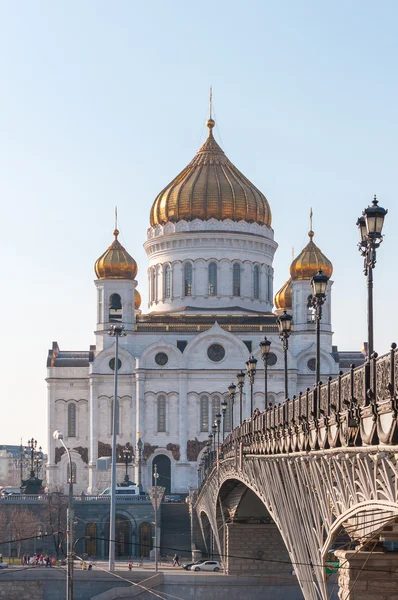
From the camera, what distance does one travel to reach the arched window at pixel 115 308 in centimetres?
9731

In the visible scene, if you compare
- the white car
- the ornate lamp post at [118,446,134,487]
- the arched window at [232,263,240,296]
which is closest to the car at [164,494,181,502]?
the ornate lamp post at [118,446,134,487]

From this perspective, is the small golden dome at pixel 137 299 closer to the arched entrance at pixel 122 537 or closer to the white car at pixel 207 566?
the arched entrance at pixel 122 537

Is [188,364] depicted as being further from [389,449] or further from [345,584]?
[389,449]

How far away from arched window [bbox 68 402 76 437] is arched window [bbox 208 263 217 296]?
40.1 ft

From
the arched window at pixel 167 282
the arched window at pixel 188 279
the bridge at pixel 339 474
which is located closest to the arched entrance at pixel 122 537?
the arched window at pixel 188 279

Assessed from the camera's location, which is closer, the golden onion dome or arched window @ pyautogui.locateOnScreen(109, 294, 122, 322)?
the golden onion dome

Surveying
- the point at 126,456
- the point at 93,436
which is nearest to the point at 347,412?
the point at 126,456

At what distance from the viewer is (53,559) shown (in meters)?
68.8

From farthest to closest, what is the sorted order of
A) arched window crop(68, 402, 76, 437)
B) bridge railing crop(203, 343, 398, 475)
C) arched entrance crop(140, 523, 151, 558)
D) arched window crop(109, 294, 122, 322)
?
arched window crop(109, 294, 122, 322) → arched window crop(68, 402, 76, 437) → arched entrance crop(140, 523, 151, 558) → bridge railing crop(203, 343, 398, 475)

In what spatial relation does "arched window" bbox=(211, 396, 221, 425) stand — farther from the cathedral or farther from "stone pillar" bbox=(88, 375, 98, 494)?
"stone pillar" bbox=(88, 375, 98, 494)

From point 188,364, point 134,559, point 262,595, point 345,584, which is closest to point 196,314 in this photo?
point 188,364

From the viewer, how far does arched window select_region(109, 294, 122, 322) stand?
97.3 metres

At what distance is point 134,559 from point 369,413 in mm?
59010

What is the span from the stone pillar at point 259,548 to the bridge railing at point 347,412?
74.8ft
